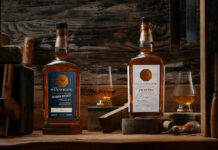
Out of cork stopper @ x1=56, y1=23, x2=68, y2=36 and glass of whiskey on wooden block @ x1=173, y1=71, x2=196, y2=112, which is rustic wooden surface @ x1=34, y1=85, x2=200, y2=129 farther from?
cork stopper @ x1=56, y1=23, x2=68, y2=36

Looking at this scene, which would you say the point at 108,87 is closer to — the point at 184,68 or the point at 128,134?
the point at 128,134

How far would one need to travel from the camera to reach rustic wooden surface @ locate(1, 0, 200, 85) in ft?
4.90

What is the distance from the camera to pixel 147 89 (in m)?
1.20

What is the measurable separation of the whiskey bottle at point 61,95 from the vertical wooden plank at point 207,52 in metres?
0.49

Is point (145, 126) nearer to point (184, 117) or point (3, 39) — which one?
point (184, 117)

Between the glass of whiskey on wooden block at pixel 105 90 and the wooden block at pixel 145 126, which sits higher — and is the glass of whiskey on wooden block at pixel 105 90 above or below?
above

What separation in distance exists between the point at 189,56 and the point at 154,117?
0.45m

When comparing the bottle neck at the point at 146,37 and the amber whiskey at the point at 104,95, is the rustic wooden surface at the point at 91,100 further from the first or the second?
the bottle neck at the point at 146,37

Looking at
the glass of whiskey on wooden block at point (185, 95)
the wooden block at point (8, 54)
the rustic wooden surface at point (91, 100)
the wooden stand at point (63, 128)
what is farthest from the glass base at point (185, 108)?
the wooden block at point (8, 54)

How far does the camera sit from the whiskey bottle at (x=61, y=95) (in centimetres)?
119

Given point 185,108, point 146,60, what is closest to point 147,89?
point 146,60

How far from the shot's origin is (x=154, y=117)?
1.19 m
